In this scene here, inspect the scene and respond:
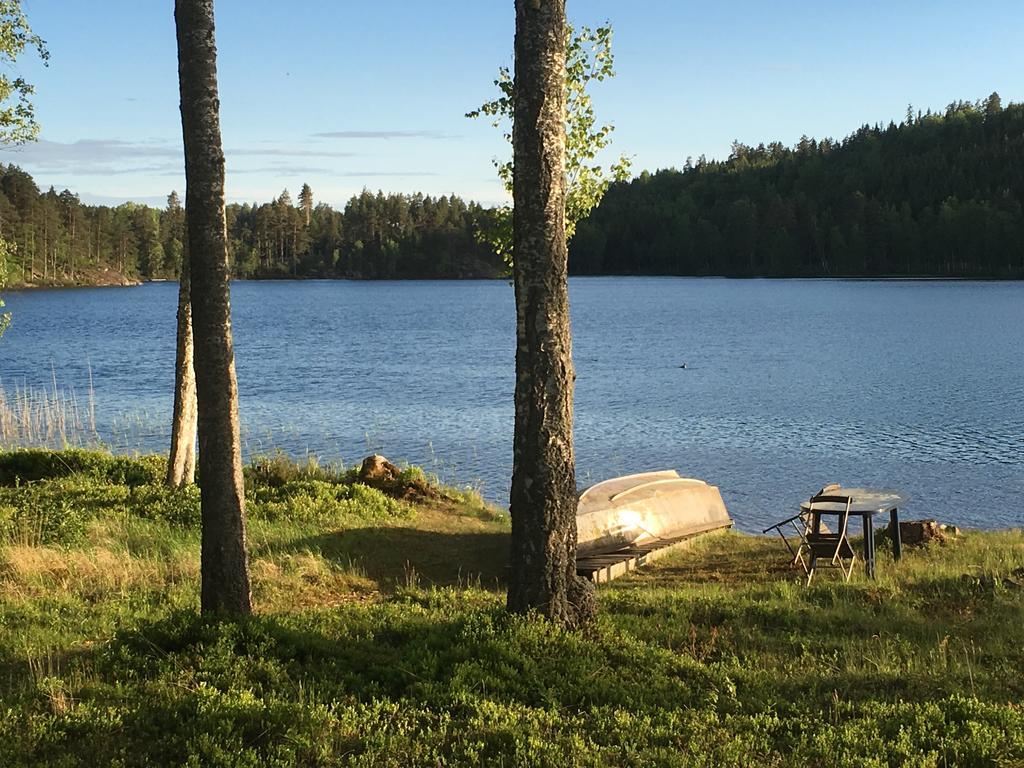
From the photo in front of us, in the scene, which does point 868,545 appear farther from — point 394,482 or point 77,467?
point 77,467

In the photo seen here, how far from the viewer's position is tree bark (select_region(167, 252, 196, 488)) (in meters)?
14.2

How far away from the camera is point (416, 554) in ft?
42.8

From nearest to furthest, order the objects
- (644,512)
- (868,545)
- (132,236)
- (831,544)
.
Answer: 1. (831,544)
2. (868,545)
3. (644,512)
4. (132,236)

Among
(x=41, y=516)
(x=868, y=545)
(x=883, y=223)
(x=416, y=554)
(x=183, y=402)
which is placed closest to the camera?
(x=41, y=516)

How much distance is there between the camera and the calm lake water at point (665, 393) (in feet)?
80.8

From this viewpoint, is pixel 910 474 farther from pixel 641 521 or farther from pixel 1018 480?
pixel 641 521

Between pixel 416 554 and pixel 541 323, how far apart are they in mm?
6242

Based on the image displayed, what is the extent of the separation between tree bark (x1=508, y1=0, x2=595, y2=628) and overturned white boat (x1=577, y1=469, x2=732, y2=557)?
564 cm

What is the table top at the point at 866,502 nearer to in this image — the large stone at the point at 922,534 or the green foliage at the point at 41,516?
the large stone at the point at 922,534

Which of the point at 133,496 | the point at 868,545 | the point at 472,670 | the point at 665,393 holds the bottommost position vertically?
the point at 665,393

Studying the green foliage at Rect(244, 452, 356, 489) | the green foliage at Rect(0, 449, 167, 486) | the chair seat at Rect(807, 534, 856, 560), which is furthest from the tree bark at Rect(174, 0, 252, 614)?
the green foliage at Rect(0, 449, 167, 486)

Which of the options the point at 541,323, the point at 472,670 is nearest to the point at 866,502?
the point at 541,323

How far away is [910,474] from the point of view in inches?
956

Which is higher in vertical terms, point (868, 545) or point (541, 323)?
point (541, 323)
